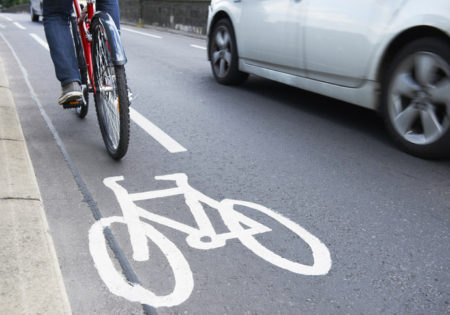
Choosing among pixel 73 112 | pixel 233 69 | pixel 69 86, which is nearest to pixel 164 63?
pixel 233 69

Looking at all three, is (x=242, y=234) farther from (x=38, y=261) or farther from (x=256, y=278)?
(x=38, y=261)

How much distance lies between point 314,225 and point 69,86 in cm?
222

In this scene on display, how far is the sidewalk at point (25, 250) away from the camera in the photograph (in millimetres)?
1877

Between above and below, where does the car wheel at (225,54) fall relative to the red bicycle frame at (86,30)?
below

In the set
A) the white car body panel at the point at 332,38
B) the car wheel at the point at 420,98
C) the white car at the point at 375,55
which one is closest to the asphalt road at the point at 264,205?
the car wheel at the point at 420,98

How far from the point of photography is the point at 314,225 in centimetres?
271

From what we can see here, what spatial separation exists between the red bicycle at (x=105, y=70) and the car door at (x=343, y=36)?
1.93 m

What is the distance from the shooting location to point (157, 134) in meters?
4.32

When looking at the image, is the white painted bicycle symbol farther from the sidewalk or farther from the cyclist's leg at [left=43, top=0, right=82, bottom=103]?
the cyclist's leg at [left=43, top=0, right=82, bottom=103]

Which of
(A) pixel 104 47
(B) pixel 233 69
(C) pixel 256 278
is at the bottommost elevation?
(C) pixel 256 278

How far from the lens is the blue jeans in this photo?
12.4 feet

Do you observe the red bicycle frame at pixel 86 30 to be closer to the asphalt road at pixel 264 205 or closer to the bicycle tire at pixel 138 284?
the asphalt road at pixel 264 205

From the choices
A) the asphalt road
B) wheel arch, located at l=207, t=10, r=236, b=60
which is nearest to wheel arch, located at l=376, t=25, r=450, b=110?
the asphalt road

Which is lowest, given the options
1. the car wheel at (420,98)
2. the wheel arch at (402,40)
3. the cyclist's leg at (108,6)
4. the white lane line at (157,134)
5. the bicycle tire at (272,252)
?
the bicycle tire at (272,252)
